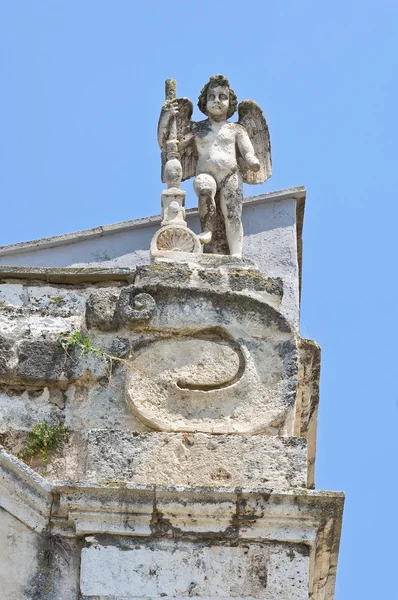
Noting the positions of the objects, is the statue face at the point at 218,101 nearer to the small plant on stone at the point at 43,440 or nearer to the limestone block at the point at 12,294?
the limestone block at the point at 12,294

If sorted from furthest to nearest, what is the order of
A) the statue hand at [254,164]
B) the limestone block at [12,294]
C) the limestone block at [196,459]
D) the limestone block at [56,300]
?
the statue hand at [254,164]
the limestone block at [12,294]
the limestone block at [56,300]
the limestone block at [196,459]

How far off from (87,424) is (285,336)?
1188mm

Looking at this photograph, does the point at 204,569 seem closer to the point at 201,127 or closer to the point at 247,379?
the point at 247,379

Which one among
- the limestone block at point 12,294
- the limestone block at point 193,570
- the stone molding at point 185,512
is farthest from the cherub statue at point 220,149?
the limestone block at point 193,570

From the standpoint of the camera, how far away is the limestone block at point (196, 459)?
28.0 feet

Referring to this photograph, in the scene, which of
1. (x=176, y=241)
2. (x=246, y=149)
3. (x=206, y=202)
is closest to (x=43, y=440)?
(x=176, y=241)

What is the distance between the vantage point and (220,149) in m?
10.4

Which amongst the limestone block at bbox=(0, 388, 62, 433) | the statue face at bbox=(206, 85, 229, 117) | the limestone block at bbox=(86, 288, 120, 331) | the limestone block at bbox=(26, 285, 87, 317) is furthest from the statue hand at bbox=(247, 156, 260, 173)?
the limestone block at bbox=(0, 388, 62, 433)

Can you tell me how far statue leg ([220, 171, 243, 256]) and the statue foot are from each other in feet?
0.37

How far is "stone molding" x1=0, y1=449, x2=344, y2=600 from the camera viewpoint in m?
8.28

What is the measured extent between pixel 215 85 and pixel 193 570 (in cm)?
365

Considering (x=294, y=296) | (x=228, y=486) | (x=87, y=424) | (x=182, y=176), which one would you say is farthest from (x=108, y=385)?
(x=294, y=296)

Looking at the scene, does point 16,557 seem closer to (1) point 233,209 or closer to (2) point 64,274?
(2) point 64,274

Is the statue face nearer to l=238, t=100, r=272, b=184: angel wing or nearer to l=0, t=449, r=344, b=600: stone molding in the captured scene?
l=238, t=100, r=272, b=184: angel wing
